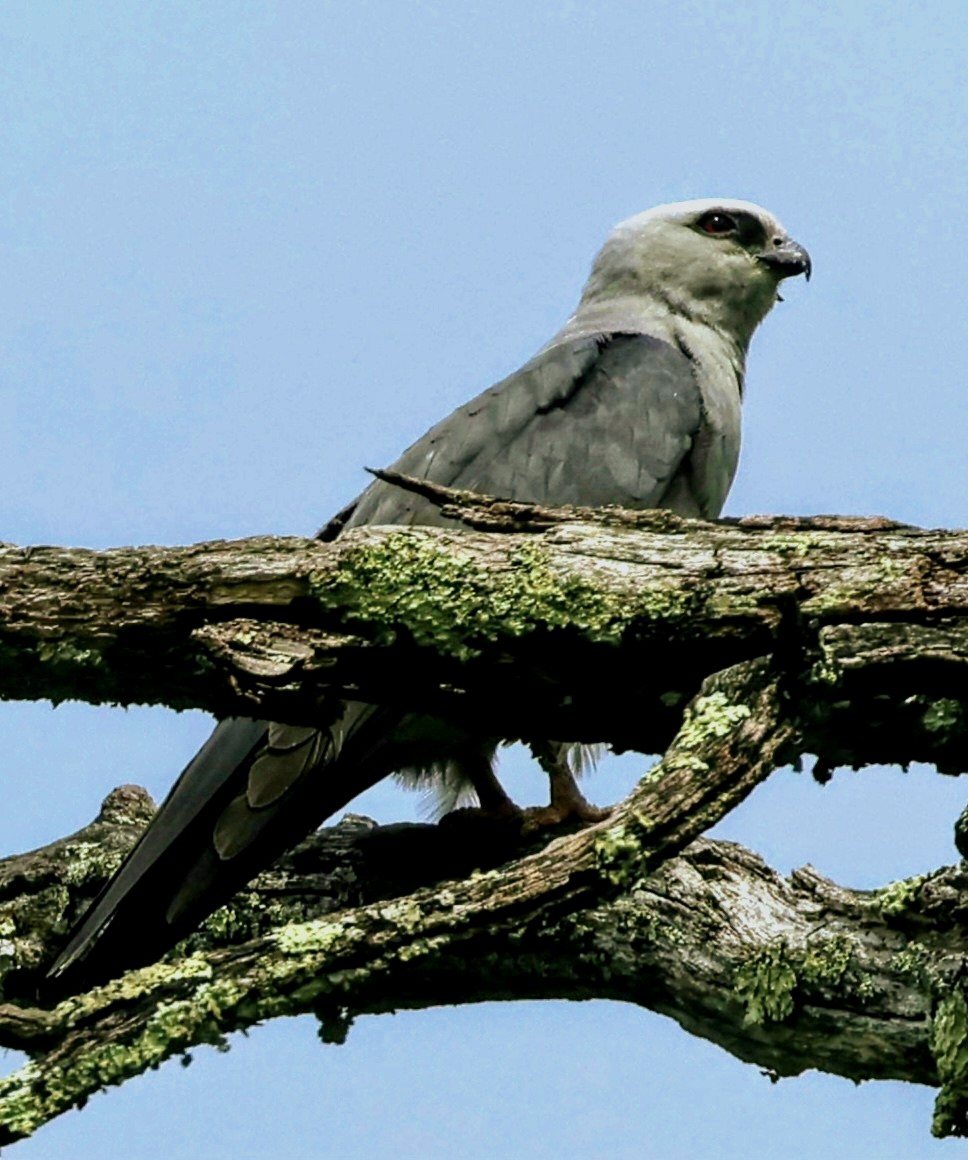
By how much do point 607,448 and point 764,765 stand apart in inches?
108

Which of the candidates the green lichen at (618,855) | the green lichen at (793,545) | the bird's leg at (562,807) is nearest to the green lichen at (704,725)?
the green lichen at (618,855)

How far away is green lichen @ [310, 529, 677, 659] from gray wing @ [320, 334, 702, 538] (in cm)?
195

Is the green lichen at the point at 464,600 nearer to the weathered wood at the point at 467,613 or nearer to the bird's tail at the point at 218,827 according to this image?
the weathered wood at the point at 467,613

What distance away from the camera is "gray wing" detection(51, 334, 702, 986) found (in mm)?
4504

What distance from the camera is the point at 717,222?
7273mm

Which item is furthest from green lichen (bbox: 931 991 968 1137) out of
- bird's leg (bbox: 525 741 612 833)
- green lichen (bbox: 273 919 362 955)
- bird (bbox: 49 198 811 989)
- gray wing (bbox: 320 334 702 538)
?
gray wing (bbox: 320 334 702 538)

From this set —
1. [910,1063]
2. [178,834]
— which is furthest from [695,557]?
[178,834]

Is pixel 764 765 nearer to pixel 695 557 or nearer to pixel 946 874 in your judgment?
pixel 695 557

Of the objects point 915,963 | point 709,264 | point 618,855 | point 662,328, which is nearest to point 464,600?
point 618,855

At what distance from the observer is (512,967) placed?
415 cm

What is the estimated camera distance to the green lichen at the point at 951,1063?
356cm

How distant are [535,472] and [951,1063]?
2.65m

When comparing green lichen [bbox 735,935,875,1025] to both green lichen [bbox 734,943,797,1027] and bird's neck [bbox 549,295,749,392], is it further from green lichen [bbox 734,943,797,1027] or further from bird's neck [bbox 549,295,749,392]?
bird's neck [bbox 549,295,749,392]

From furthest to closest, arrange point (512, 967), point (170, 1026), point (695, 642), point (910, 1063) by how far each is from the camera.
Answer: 1. point (512, 967)
2. point (910, 1063)
3. point (695, 642)
4. point (170, 1026)
